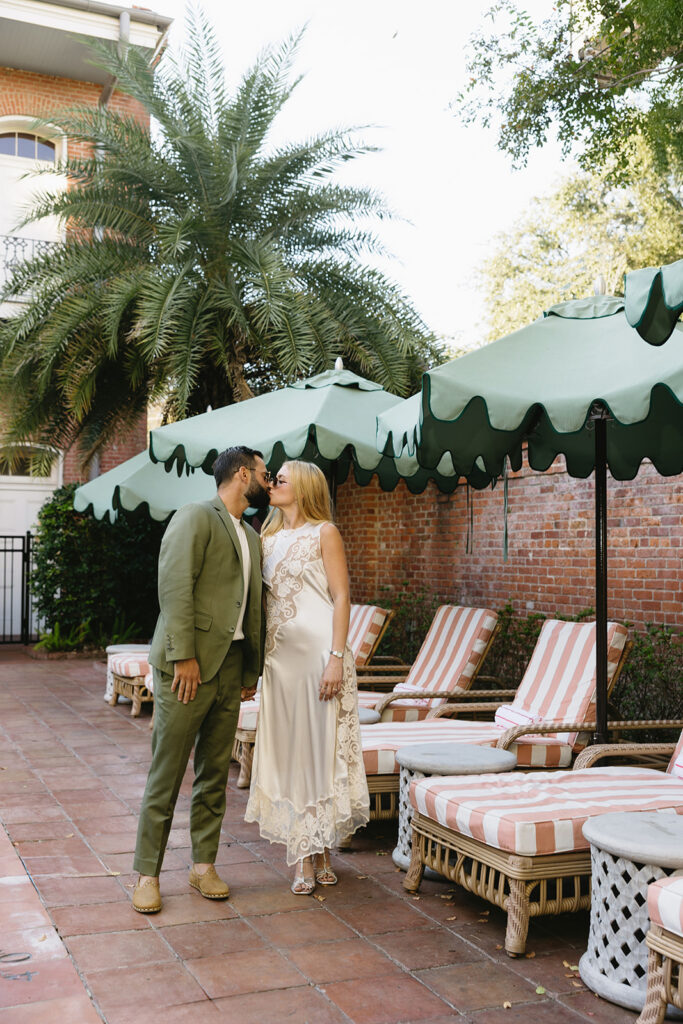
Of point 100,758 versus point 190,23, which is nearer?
point 100,758

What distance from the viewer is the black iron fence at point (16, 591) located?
46.6ft

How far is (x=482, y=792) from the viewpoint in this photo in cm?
392

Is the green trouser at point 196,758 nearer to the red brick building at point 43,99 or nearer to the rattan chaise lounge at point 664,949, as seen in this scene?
the rattan chaise lounge at point 664,949

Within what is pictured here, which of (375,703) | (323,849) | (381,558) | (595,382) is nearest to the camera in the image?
(595,382)

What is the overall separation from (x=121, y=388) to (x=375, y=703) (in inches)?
278

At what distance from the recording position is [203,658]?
3.86 meters

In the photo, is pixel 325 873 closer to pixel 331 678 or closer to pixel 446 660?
pixel 331 678

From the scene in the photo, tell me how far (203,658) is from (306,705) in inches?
21.2

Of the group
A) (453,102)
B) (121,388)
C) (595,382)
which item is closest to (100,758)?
(595,382)

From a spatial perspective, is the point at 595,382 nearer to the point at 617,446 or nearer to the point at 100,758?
the point at 617,446

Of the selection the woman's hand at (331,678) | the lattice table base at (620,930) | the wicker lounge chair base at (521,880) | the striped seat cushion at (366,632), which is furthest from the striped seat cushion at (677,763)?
the striped seat cushion at (366,632)

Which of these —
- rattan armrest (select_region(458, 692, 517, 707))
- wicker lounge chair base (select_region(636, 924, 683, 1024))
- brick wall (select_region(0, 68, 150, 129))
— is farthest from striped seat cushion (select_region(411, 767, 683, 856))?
brick wall (select_region(0, 68, 150, 129))

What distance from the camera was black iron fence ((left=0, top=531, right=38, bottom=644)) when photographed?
1420cm

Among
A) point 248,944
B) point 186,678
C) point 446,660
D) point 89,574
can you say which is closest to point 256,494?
point 186,678
